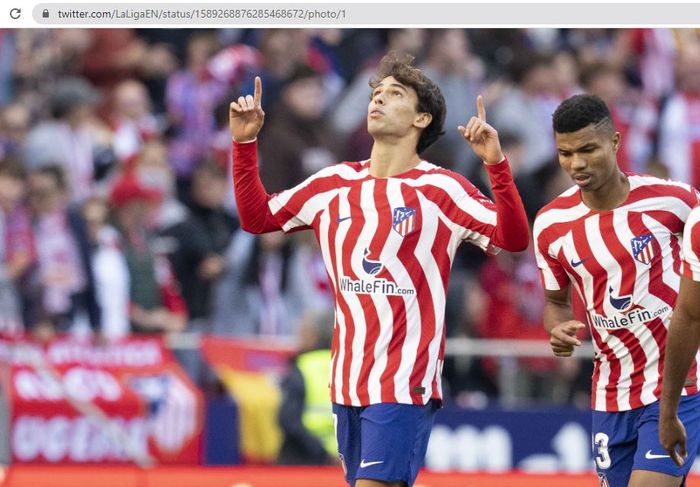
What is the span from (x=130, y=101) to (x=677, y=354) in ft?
28.7

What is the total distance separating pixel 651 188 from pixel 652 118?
762 cm

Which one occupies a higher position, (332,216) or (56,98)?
(56,98)

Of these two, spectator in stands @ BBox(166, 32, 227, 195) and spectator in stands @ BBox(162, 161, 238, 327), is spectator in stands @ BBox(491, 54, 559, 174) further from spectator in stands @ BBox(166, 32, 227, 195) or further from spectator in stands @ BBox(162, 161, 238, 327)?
spectator in stands @ BBox(162, 161, 238, 327)

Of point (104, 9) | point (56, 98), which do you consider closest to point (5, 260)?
point (56, 98)

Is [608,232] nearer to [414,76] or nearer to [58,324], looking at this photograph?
[414,76]

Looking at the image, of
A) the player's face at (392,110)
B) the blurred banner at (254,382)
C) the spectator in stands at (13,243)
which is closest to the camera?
the player's face at (392,110)

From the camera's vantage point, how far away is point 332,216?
7352mm

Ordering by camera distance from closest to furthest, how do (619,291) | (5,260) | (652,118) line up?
(619,291) → (5,260) → (652,118)

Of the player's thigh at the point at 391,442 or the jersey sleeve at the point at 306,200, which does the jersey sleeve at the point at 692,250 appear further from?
the jersey sleeve at the point at 306,200

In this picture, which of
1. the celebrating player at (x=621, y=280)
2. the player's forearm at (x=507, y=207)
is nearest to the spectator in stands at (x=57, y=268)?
the celebrating player at (x=621, y=280)

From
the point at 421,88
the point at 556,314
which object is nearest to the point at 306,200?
the point at 421,88

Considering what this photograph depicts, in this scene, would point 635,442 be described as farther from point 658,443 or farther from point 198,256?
point 198,256

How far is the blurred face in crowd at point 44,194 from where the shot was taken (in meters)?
12.6

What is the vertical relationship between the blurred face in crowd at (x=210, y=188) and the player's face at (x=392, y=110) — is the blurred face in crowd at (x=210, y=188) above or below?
below
